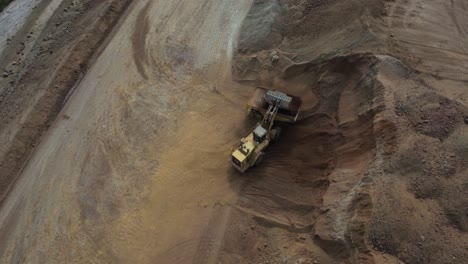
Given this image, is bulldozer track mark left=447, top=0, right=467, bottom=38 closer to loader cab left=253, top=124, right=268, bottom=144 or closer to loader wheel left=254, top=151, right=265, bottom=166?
loader cab left=253, top=124, right=268, bottom=144

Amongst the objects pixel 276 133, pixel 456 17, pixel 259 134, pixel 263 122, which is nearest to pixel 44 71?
pixel 263 122

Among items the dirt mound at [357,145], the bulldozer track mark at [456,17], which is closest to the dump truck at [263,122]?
the dirt mound at [357,145]

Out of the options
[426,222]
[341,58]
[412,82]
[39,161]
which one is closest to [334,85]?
[341,58]

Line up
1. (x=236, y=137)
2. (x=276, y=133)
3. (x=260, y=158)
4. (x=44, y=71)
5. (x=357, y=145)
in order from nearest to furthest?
(x=357, y=145) → (x=260, y=158) → (x=276, y=133) → (x=236, y=137) → (x=44, y=71)

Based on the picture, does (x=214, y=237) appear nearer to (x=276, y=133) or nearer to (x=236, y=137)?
(x=236, y=137)

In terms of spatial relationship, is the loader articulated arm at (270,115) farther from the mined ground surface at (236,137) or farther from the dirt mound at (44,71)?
the dirt mound at (44,71)

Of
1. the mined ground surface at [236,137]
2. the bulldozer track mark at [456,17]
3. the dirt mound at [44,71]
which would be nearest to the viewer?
the mined ground surface at [236,137]

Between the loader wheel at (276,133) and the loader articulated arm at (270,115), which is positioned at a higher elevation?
the loader articulated arm at (270,115)
